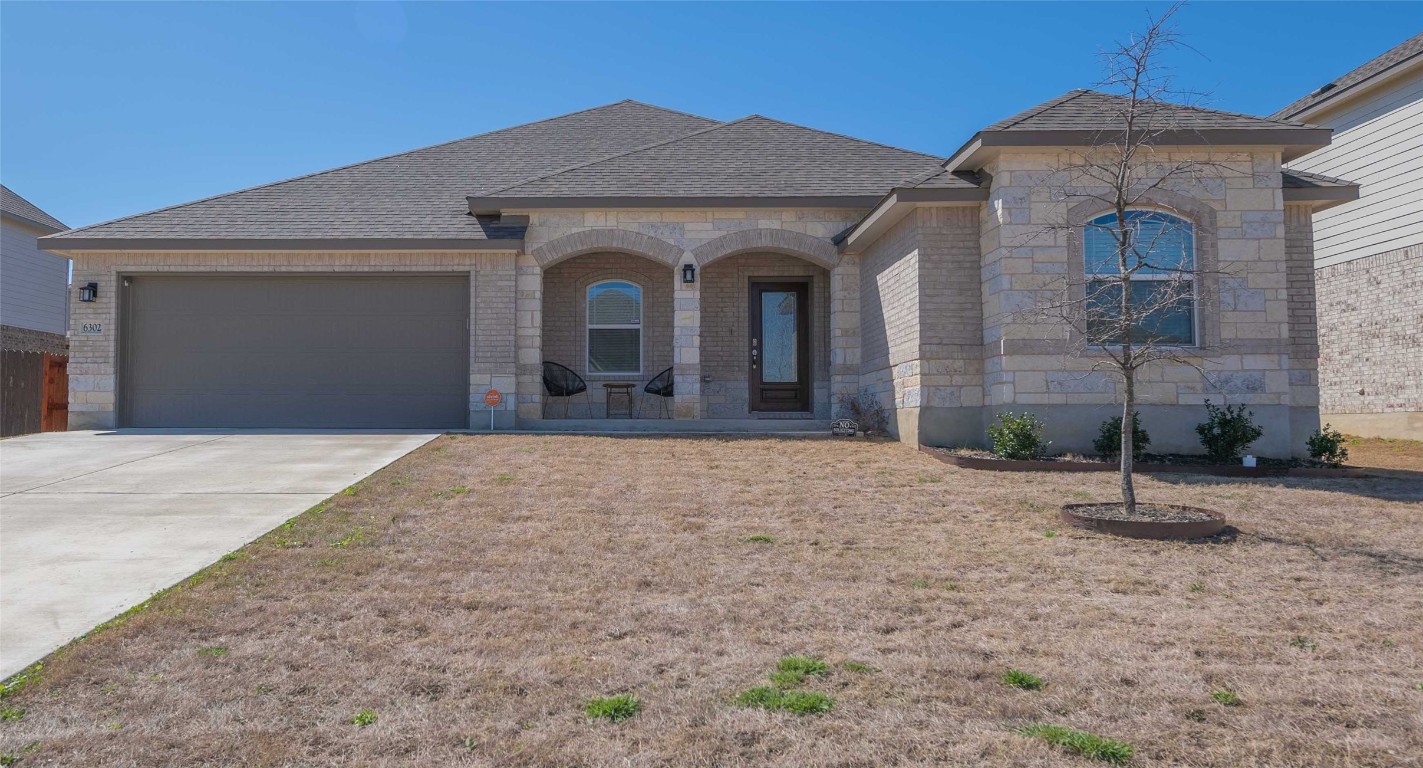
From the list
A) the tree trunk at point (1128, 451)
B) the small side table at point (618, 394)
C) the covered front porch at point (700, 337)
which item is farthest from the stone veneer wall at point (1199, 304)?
the small side table at point (618, 394)

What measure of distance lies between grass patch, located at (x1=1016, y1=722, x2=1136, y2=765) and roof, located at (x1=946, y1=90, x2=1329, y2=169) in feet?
25.7

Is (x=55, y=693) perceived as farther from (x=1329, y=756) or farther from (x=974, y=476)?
(x=974, y=476)

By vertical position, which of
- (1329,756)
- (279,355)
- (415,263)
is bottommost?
(1329,756)

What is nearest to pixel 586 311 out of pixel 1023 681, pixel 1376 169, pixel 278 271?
pixel 278 271

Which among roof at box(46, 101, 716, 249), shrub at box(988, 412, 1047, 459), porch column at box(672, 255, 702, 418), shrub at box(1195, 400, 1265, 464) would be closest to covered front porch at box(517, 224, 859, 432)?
porch column at box(672, 255, 702, 418)

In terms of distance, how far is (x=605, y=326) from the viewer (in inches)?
578

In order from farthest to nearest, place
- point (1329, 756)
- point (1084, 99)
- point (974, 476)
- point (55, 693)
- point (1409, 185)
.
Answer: point (1409, 185), point (1084, 99), point (974, 476), point (55, 693), point (1329, 756)

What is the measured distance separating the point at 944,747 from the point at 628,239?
1096cm

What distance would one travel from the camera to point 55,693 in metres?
3.55

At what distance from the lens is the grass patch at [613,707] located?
3346mm

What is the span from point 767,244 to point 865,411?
2926 millimetres

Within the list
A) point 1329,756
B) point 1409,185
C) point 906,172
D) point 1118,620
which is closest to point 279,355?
point 906,172

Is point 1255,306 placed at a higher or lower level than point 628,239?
lower

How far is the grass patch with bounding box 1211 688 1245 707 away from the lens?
3438 mm
